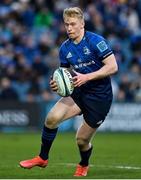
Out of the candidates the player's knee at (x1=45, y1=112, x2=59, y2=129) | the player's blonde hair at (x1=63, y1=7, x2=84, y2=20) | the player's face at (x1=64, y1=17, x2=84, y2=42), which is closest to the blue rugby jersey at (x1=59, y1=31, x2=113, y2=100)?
the player's face at (x1=64, y1=17, x2=84, y2=42)

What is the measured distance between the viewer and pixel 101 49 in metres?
10.4

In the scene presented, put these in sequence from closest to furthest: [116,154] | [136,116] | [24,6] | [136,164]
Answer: [136,164], [116,154], [136,116], [24,6]

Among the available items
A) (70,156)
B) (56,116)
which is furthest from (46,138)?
(70,156)

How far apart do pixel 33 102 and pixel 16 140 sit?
2.74 metres

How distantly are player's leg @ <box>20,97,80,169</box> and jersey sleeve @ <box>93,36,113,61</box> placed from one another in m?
0.84

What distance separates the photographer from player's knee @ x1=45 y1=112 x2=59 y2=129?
34.5 feet

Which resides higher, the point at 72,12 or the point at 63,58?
the point at 72,12

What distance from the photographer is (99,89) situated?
35.0ft

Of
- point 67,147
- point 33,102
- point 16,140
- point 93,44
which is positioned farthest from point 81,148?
point 33,102

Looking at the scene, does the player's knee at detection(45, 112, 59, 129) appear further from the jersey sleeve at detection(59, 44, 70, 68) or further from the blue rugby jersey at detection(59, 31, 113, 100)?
the jersey sleeve at detection(59, 44, 70, 68)

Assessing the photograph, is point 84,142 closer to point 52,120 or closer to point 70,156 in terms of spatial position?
point 52,120

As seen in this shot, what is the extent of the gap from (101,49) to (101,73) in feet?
1.17

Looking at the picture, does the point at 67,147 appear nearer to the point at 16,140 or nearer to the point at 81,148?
the point at 16,140

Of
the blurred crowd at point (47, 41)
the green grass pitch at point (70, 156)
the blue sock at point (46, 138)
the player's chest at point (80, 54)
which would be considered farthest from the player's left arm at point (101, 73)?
the blurred crowd at point (47, 41)
